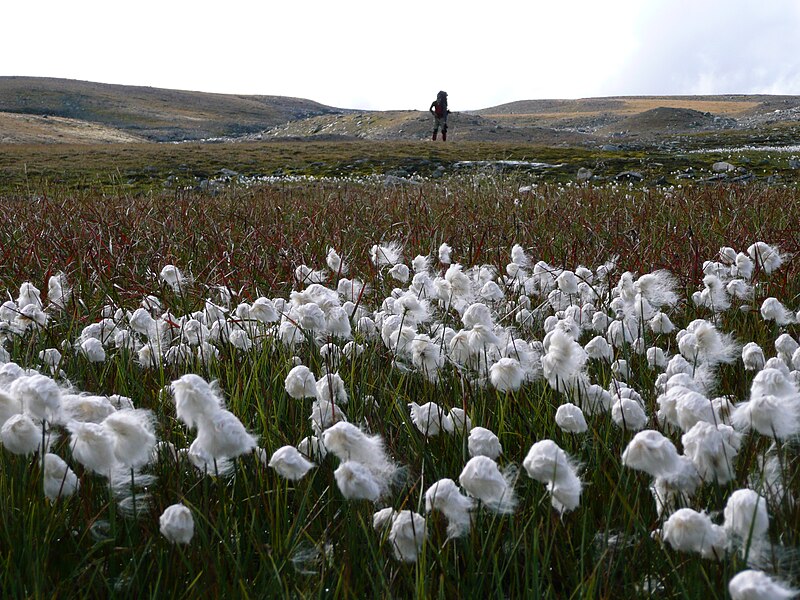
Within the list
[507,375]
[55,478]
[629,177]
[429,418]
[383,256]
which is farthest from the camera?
[629,177]

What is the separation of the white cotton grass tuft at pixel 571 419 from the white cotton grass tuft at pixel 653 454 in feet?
1.63

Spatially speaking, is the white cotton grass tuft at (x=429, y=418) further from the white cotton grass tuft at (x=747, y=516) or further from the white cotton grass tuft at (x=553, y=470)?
the white cotton grass tuft at (x=747, y=516)

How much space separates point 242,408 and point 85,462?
859mm

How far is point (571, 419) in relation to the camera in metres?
Result: 2.04

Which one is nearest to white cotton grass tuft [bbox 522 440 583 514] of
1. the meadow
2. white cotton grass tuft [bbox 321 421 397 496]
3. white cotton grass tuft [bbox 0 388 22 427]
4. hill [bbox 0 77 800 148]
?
the meadow

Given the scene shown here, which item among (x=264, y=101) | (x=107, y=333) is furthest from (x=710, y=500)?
(x=264, y=101)

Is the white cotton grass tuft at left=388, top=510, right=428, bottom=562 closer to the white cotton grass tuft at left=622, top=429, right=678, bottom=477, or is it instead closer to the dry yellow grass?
the white cotton grass tuft at left=622, top=429, right=678, bottom=477

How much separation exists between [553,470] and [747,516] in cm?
39

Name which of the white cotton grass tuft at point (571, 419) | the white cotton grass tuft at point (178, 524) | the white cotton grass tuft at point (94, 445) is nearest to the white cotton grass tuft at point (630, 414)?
the white cotton grass tuft at point (571, 419)

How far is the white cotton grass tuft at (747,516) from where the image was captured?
139cm

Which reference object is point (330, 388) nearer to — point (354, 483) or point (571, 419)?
point (354, 483)

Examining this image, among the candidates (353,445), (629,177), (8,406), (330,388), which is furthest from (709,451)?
(629,177)

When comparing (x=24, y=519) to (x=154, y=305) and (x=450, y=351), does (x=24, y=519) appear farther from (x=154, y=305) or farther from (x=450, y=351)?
(x=154, y=305)

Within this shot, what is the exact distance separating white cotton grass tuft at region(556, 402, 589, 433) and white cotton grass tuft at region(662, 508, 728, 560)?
1.95 ft
